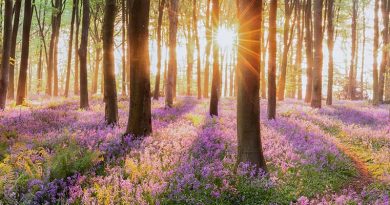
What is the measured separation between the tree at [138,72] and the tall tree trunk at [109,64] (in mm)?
2520

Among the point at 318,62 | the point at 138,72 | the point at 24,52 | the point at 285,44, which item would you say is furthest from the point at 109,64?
the point at 285,44

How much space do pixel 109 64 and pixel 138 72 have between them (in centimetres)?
307

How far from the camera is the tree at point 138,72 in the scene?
10.6 meters

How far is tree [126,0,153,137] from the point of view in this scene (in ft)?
34.7

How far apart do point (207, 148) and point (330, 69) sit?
1835 cm

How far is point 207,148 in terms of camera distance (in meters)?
9.54

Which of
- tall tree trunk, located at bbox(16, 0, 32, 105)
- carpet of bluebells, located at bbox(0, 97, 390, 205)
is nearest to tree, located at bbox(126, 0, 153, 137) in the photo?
carpet of bluebells, located at bbox(0, 97, 390, 205)

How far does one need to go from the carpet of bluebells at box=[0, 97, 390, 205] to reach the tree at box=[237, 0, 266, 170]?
16.3 inches

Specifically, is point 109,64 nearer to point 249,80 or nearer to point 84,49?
point 84,49

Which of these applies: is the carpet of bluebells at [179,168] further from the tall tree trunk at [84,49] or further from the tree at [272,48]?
the tall tree trunk at [84,49]

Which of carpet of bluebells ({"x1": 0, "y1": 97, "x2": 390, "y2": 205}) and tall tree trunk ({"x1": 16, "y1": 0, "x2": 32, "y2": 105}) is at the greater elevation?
tall tree trunk ({"x1": 16, "y1": 0, "x2": 32, "y2": 105})

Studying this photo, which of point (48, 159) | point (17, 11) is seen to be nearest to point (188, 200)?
point (48, 159)

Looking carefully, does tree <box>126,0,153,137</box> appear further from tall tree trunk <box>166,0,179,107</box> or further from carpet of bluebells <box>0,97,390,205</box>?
tall tree trunk <box>166,0,179,107</box>

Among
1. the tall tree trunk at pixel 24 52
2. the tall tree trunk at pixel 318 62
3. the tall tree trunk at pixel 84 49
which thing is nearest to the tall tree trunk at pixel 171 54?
the tall tree trunk at pixel 84 49
